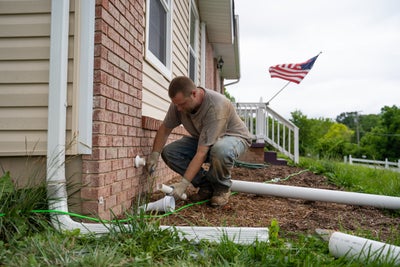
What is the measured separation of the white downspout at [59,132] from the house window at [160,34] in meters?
1.54

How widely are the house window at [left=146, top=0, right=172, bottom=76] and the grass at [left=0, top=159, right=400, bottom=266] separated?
2215mm

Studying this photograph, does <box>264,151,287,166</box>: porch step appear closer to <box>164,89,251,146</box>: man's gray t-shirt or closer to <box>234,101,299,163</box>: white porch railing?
<box>234,101,299,163</box>: white porch railing

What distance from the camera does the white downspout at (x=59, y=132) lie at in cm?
205

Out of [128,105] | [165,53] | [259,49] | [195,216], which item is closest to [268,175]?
[165,53]

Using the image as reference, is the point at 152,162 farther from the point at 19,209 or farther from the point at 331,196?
the point at 331,196

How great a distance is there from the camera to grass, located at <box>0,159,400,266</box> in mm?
1561

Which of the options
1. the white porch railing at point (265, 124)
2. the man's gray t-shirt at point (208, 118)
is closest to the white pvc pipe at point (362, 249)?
the man's gray t-shirt at point (208, 118)

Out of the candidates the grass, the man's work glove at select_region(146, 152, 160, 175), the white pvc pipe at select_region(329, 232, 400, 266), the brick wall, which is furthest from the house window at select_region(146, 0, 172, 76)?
the white pvc pipe at select_region(329, 232, 400, 266)

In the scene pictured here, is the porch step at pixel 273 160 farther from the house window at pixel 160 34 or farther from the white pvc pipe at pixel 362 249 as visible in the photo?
the white pvc pipe at pixel 362 249

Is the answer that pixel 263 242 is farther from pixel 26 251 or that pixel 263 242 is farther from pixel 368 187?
pixel 368 187

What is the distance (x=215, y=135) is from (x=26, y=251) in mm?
1789

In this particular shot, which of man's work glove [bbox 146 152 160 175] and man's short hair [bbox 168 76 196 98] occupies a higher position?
man's short hair [bbox 168 76 196 98]

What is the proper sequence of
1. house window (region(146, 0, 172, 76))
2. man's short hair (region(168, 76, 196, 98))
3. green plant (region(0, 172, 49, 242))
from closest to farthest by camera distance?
green plant (region(0, 172, 49, 242)) < man's short hair (region(168, 76, 196, 98)) < house window (region(146, 0, 172, 76))

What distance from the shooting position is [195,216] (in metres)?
2.67
